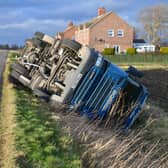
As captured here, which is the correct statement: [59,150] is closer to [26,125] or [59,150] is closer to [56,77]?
[26,125]

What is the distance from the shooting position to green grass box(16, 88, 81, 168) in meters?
6.86

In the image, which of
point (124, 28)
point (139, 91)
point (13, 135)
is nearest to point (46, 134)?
point (13, 135)

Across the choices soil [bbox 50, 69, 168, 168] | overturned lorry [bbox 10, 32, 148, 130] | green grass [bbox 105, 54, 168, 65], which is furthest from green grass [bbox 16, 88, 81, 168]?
green grass [bbox 105, 54, 168, 65]

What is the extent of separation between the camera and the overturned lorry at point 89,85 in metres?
11.9

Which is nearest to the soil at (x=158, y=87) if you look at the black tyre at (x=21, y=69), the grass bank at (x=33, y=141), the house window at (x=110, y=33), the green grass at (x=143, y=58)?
the black tyre at (x=21, y=69)

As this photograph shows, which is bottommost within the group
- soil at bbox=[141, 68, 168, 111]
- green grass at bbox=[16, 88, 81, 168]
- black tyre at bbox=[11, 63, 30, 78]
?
soil at bbox=[141, 68, 168, 111]

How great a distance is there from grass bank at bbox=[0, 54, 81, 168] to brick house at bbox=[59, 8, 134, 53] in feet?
231

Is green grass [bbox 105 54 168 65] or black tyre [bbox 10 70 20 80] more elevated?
black tyre [bbox 10 70 20 80]

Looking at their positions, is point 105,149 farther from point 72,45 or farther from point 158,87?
point 158,87

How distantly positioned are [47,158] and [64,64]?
5.76 metres

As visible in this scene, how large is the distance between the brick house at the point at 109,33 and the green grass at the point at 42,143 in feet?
232

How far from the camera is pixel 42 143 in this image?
7.86 meters

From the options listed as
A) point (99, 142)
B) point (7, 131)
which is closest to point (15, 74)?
point (99, 142)

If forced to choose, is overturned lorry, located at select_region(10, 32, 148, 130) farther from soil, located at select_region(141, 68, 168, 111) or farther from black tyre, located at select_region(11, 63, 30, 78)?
soil, located at select_region(141, 68, 168, 111)
